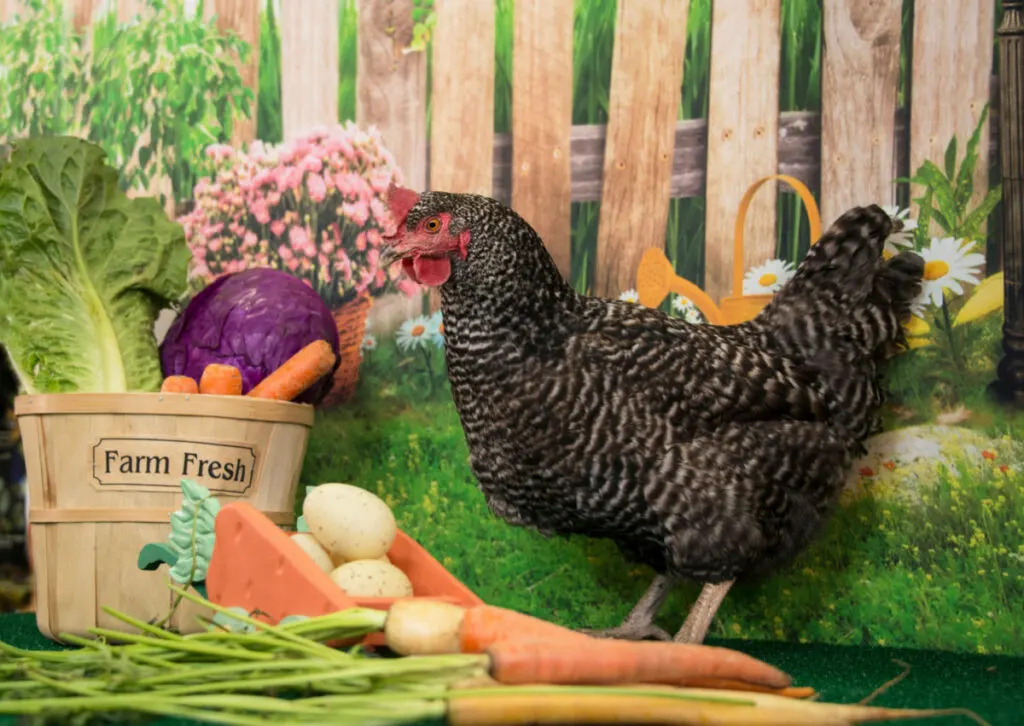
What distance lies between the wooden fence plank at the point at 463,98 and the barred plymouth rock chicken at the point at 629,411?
25.1 inches

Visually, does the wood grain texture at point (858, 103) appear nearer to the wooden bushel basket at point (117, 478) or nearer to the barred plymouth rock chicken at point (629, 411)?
the barred plymouth rock chicken at point (629, 411)

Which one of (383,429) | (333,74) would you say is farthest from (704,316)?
(333,74)

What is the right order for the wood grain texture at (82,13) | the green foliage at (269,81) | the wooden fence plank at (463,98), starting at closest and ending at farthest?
the wooden fence plank at (463,98) → the green foliage at (269,81) → the wood grain texture at (82,13)

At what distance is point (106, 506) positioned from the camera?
7.89 feet

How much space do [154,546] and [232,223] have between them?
4.47ft

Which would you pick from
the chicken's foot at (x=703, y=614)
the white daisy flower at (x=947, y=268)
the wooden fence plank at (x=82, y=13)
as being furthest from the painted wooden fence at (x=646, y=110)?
the chicken's foot at (x=703, y=614)

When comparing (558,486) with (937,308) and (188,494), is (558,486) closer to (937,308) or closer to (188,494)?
(188,494)

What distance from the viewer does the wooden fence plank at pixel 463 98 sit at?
9.86 feet

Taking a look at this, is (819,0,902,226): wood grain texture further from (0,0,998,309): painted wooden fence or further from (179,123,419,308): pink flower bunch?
(179,123,419,308): pink flower bunch

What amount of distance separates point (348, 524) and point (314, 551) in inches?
3.3

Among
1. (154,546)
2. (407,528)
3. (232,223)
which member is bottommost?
(407,528)

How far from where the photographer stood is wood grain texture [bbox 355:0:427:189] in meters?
3.08

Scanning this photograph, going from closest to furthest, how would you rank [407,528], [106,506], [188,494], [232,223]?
1. [188,494]
2. [106,506]
3. [407,528]
4. [232,223]

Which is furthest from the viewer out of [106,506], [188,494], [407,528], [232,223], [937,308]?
[232,223]
